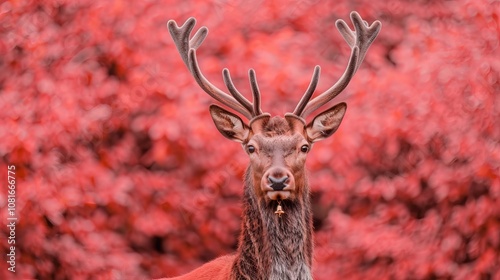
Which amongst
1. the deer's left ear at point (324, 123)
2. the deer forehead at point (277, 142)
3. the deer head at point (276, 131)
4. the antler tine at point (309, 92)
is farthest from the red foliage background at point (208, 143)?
the deer forehead at point (277, 142)

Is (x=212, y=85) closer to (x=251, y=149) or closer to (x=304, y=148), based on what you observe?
(x=251, y=149)

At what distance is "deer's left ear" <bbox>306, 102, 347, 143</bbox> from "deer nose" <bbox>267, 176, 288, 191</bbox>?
0.48 meters

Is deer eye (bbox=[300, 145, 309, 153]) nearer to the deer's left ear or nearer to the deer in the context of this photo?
the deer

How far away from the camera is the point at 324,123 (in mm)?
5578

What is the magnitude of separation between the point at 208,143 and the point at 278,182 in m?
2.49

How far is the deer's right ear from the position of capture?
5480 mm

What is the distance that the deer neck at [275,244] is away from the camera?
5.15m

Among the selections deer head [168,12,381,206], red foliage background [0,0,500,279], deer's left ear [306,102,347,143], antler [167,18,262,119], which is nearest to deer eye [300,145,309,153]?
deer head [168,12,381,206]

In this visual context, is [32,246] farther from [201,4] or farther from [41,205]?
[201,4]

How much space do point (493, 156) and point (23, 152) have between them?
3.25 metres

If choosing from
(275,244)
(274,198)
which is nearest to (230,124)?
(274,198)

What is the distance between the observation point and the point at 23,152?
7.27 meters

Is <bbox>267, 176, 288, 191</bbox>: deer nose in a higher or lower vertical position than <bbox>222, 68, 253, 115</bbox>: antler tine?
lower

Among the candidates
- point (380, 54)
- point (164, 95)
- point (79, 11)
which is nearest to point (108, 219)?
point (164, 95)
